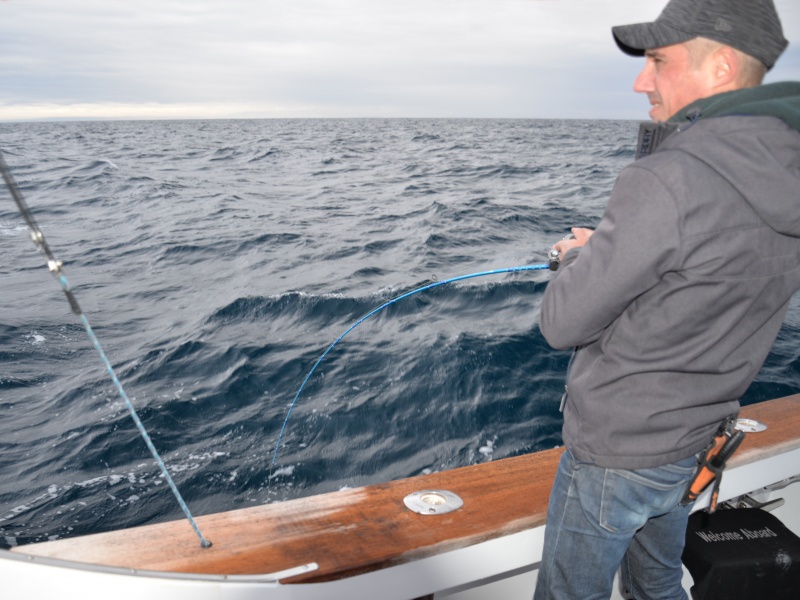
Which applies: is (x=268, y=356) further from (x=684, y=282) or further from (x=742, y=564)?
(x=684, y=282)

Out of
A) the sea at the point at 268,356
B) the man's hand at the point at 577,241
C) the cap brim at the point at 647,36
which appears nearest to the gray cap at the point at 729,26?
the cap brim at the point at 647,36

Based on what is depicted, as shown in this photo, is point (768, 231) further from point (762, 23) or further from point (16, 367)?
point (16, 367)

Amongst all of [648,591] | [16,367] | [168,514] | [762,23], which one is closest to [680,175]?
[762,23]

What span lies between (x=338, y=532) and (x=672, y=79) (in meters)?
1.29

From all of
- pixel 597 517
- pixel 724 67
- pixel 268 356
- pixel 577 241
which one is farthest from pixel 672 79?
pixel 268 356

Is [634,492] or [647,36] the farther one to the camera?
[634,492]

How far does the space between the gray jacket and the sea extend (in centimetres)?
137

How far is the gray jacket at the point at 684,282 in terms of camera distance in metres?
1.05

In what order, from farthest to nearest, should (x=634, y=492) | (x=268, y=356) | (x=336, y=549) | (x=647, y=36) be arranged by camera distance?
(x=268, y=356), (x=336, y=549), (x=634, y=492), (x=647, y=36)

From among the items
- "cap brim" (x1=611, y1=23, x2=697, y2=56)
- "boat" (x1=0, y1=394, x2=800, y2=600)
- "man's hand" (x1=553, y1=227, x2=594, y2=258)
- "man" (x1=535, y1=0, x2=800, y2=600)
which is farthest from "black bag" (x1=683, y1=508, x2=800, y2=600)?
"cap brim" (x1=611, y1=23, x2=697, y2=56)

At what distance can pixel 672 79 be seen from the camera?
121cm

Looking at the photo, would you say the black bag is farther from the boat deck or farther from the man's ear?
the man's ear

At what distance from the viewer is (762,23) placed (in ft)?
3.67

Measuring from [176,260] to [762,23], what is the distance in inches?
313
